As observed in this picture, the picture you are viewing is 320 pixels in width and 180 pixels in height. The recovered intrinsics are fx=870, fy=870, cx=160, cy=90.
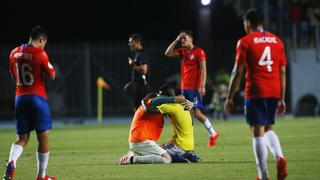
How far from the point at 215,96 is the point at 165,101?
61.1 ft

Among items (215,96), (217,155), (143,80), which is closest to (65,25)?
(215,96)

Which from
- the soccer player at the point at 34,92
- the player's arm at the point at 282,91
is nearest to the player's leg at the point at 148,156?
the soccer player at the point at 34,92

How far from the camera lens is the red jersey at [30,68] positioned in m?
12.3

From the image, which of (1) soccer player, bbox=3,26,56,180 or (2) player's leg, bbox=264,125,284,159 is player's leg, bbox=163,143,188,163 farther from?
(2) player's leg, bbox=264,125,284,159

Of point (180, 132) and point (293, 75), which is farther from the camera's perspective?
point (293, 75)

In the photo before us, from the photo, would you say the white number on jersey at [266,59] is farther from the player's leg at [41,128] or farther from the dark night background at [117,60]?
the dark night background at [117,60]

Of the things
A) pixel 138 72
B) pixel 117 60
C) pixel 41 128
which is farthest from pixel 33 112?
pixel 117 60

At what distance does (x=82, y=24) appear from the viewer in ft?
152

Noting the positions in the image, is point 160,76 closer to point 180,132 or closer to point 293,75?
point 293,75

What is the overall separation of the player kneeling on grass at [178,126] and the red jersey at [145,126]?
19 centimetres

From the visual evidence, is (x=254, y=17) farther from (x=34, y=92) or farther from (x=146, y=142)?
(x=146, y=142)

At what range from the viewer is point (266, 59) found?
38.2 ft

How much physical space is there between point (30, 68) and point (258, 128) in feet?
11.0

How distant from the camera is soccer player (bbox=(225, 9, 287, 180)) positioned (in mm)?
11438
